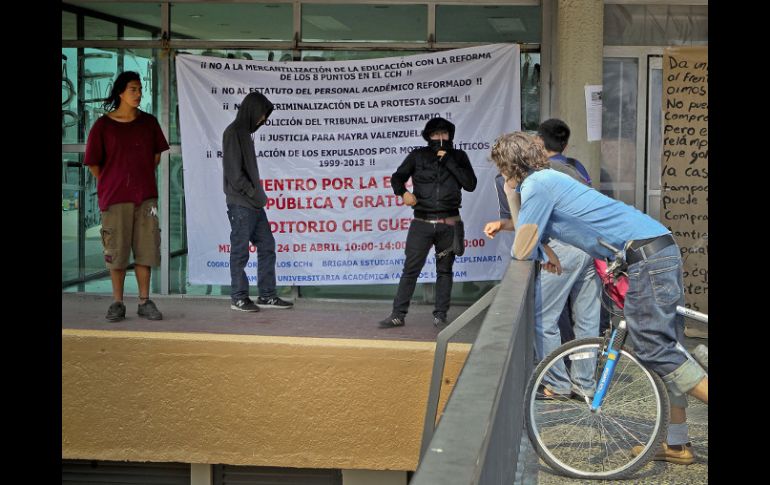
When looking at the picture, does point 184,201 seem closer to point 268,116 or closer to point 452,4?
point 268,116

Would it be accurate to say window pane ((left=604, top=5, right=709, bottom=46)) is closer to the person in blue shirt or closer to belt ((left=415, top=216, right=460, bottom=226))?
belt ((left=415, top=216, right=460, bottom=226))

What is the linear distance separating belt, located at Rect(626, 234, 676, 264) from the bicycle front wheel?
0.45m

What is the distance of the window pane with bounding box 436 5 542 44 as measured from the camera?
34.0 ft

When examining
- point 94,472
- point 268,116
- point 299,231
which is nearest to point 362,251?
point 299,231

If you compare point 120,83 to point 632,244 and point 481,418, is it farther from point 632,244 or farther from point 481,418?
point 481,418

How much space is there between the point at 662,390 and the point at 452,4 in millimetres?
6112

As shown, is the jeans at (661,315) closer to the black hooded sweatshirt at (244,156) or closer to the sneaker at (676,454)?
the sneaker at (676,454)

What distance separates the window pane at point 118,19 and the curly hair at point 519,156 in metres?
6.07

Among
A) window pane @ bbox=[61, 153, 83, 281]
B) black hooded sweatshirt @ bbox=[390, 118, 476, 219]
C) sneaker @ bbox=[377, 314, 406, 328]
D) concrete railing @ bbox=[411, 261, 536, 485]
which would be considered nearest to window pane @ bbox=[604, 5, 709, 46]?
black hooded sweatshirt @ bbox=[390, 118, 476, 219]

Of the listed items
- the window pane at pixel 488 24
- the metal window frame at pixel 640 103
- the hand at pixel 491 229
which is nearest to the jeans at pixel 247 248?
the window pane at pixel 488 24

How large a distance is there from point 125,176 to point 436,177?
8.10 ft

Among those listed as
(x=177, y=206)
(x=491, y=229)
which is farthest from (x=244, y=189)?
(x=491, y=229)

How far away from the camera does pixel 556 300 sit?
678 centimetres

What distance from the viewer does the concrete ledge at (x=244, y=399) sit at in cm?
625
